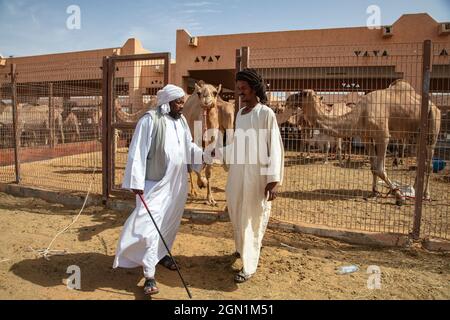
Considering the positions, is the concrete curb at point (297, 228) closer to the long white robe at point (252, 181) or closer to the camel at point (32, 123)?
the long white robe at point (252, 181)

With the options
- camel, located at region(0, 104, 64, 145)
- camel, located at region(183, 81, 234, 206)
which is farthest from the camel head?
camel, located at region(0, 104, 64, 145)

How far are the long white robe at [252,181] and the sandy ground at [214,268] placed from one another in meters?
0.45

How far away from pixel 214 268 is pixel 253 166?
1.36 meters

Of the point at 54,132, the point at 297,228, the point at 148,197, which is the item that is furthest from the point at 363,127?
the point at 54,132

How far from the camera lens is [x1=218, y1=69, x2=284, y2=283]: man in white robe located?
398 cm

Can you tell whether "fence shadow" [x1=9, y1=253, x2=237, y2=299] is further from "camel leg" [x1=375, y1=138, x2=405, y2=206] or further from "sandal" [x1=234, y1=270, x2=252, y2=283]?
"camel leg" [x1=375, y1=138, x2=405, y2=206]

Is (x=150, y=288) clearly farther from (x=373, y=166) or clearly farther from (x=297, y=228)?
(x=373, y=166)

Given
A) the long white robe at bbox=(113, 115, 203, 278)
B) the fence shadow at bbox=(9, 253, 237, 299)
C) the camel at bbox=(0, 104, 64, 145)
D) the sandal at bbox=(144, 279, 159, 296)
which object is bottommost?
the fence shadow at bbox=(9, 253, 237, 299)

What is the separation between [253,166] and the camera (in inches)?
160

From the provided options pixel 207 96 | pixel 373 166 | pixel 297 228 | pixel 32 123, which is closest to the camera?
pixel 297 228

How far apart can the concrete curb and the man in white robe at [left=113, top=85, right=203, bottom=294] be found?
1.72m

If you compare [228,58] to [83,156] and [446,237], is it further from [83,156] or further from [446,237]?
[446,237]

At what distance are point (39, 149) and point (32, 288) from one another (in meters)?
6.54

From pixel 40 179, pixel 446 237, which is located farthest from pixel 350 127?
pixel 40 179
